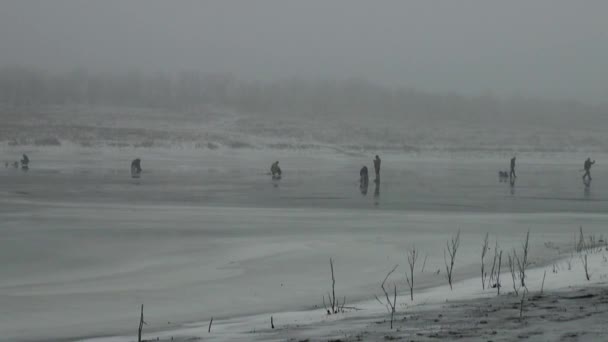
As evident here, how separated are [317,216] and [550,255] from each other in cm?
683

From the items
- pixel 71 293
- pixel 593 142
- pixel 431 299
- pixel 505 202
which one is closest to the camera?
pixel 431 299

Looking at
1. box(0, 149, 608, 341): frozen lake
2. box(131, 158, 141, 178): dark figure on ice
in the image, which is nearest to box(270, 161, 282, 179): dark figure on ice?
Result: box(0, 149, 608, 341): frozen lake

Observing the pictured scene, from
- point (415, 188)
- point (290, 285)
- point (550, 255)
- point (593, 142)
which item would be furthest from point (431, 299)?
point (593, 142)

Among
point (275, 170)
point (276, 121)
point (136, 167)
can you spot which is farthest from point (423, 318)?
point (276, 121)

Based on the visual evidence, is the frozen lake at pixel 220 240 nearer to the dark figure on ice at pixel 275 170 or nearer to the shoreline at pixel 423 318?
the shoreline at pixel 423 318

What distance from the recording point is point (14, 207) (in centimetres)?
1847

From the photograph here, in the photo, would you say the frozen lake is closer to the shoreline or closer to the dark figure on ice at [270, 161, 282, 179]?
the shoreline

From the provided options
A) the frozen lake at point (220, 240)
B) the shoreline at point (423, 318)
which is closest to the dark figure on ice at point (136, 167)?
the frozen lake at point (220, 240)

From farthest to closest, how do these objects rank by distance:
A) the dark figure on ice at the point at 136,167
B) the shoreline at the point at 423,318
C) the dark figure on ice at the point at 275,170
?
the dark figure on ice at the point at 136,167 < the dark figure on ice at the point at 275,170 < the shoreline at the point at 423,318

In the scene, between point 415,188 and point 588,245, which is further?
point 415,188

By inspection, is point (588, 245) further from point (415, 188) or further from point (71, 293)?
point (415, 188)

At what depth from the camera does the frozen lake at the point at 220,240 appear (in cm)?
810

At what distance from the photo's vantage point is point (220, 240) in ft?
42.5

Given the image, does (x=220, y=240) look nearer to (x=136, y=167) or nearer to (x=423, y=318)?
(x=423, y=318)
